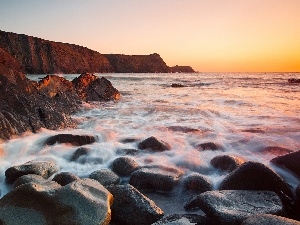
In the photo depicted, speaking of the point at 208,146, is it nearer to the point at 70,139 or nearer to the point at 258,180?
the point at 258,180

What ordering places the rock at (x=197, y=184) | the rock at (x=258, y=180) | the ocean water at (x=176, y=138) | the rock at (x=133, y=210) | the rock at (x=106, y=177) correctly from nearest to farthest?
the rock at (x=133, y=210), the rock at (x=258, y=180), the rock at (x=197, y=184), the rock at (x=106, y=177), the ocean water at (x=176, y=138)

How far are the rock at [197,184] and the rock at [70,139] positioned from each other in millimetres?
2568

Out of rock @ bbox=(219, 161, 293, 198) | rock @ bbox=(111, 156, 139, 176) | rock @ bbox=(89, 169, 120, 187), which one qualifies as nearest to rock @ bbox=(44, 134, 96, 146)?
rock @ bbox=(111, 156, 139, 176)

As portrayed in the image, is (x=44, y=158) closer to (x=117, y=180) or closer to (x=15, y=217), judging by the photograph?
(x=117, y=180)

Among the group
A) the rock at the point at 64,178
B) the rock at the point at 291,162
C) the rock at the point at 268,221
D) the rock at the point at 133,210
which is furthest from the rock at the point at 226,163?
the rock at the point at 64,178

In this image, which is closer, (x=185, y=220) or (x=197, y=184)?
(x=185, y=220)

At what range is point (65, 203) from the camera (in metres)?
2.54

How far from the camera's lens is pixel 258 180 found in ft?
10.8

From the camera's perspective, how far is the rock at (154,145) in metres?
5.23

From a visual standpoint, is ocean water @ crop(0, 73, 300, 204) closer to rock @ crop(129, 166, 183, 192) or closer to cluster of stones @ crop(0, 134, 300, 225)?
cluster of stones @ crop(0, 134, 300, 225)

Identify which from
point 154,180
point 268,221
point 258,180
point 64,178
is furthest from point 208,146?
point 268,221

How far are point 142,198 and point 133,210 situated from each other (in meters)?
0.17

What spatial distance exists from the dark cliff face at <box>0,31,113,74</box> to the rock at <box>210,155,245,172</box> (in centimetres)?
5880

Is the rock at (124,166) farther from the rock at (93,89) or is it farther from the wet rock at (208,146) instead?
the rock at (93,89)
